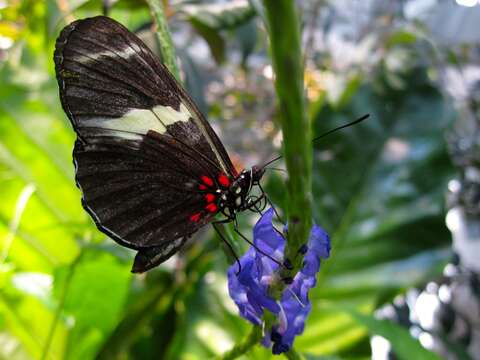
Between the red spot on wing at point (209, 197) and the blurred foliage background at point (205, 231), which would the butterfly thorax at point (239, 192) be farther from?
the blurred foliage background at point (205, 231)

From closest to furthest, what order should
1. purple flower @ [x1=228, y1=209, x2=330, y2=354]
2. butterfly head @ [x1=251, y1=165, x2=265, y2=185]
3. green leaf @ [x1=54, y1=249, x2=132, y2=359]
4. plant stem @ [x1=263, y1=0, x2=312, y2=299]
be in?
plant stem @ [x1=263, y1=0, x2=312, y2=299] < purple flower @ [x1=228, y1=209, x2=330, y2=354] < butterfly head @ [x1=251, y1=165, x2=265, y2=185] < green leaf @ [x1=54, y1=249, x2=132, y2=359]

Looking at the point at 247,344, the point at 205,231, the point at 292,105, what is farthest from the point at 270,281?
the point at 205,231

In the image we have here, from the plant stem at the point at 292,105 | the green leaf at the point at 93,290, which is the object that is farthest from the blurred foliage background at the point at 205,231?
the plant stem at the point at 292,105

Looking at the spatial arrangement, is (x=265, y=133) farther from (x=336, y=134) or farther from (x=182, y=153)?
(x=182, y=153)

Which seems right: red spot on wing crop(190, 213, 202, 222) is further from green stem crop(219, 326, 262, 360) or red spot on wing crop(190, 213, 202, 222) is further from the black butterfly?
green stem crop(219, 326, 262, 360)

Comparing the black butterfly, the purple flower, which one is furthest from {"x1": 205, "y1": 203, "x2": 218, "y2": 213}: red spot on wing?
the purple flower

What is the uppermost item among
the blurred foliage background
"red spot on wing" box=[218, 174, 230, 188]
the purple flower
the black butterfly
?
the black butterfly

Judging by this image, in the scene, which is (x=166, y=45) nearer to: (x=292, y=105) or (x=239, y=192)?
(x=239, y=192)
